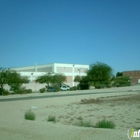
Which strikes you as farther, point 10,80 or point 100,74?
point 100,74

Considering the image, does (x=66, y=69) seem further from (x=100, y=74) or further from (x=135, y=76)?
(x=135, y=76)

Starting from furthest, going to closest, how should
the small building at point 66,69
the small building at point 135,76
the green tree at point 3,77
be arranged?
the small building at point 135,76 → the small building at point 66,69 → the green tree at point 3,77

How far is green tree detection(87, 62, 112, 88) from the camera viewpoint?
291 feet

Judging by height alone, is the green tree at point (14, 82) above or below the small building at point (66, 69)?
below

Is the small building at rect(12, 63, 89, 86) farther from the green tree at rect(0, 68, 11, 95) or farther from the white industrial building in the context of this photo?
the green tree at rect(0, 68, 11, 95)

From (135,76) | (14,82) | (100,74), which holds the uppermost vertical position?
(135,76)

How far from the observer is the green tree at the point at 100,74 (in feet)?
291

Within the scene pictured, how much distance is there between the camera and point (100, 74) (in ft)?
290

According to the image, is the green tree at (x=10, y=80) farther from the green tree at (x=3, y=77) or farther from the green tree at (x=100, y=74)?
the green tree at (x=100, y=74)

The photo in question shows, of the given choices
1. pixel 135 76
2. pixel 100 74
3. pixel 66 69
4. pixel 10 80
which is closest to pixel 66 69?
pixel 66 69

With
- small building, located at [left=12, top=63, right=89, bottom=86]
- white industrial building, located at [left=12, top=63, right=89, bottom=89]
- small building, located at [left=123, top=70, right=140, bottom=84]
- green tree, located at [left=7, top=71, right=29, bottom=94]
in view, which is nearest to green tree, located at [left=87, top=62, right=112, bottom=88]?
small building, located at [left=12, top=63, right=89, bottom=86]

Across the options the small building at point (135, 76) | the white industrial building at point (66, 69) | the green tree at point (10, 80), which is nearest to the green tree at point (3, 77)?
the green tree at point (10, 80)

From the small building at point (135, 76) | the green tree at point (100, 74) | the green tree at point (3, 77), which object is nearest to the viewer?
the green tree at point (3, 77)

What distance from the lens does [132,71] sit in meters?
167
